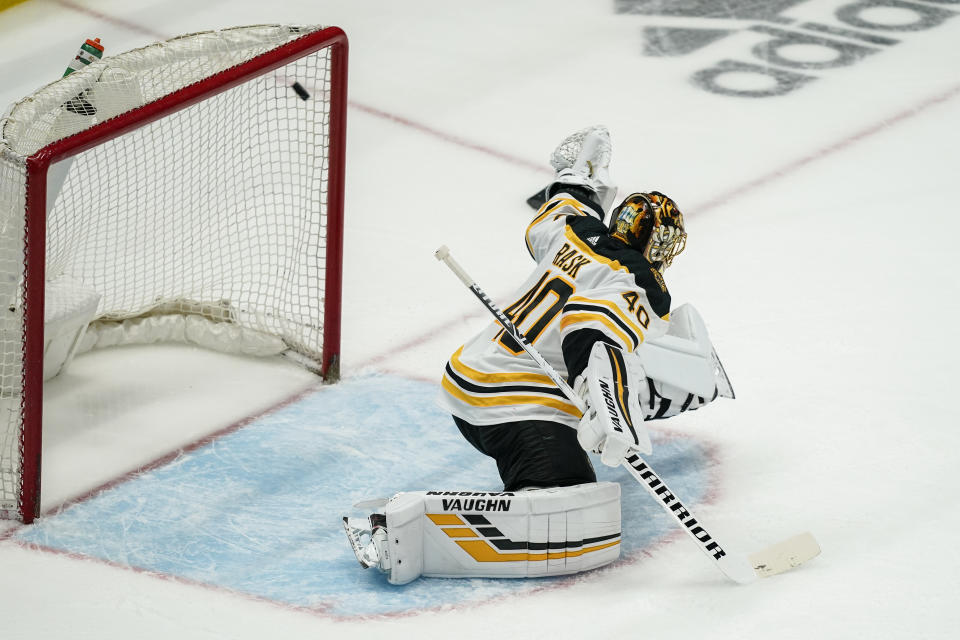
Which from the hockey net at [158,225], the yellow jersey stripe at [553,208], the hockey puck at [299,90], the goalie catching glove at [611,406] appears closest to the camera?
the goalie catching glove at [611,406]

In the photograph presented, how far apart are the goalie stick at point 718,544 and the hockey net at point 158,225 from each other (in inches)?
39.1

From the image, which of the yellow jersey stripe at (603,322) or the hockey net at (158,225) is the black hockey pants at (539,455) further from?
the hockey net at (158,225)

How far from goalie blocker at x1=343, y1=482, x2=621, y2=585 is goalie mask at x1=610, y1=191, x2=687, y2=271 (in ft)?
1.52

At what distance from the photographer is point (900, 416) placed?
357cm

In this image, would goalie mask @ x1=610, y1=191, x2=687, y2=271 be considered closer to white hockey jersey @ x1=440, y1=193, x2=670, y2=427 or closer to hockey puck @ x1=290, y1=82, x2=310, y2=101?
white hockey jersey @ x1=440, y1=193, x2=670, y2=427

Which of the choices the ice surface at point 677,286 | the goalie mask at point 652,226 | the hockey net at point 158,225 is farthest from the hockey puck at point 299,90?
the goalie mask at point 652,226

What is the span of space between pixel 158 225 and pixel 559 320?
4.46 ft

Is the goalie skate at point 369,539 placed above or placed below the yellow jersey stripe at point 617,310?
below

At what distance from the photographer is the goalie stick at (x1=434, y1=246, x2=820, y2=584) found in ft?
9.45

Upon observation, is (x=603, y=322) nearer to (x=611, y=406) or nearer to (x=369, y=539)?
(x=611, y=406)

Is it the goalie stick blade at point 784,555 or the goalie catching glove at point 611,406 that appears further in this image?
the goalie stick blade at point 784,555

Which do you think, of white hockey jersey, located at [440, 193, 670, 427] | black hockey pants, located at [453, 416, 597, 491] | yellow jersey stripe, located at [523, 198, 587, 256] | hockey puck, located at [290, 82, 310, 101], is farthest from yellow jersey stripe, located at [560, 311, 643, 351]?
hockey puck, located at [290, 82, 310, 101]

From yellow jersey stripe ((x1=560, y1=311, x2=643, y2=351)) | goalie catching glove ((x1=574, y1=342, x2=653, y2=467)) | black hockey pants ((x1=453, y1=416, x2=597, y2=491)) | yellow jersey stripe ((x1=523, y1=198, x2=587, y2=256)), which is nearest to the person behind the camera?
goalie catching glove ((x1=574, y1=342, x2=653, y2=467))

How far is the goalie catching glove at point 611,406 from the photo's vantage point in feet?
9.00
